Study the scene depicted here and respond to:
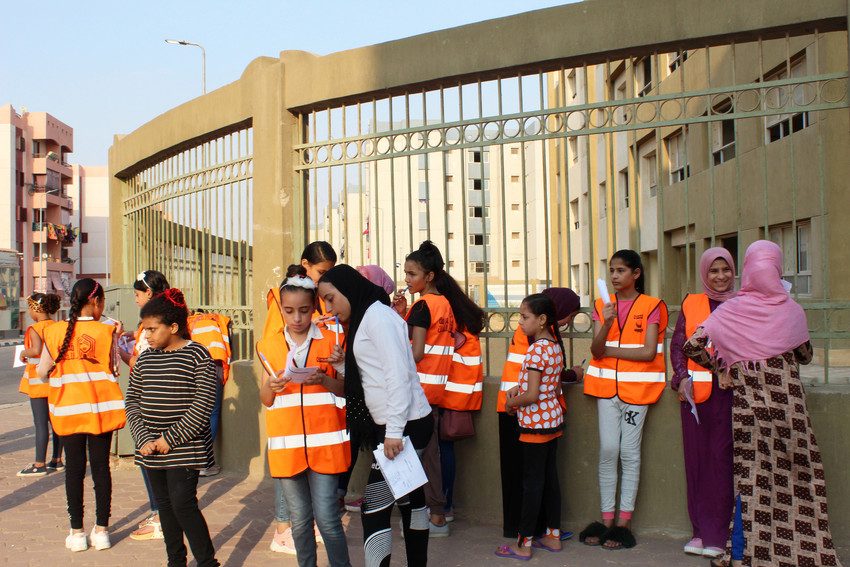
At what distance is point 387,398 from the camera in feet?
12.0

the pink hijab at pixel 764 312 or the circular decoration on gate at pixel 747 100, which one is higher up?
the circular decoration on gate at pixel 747 100

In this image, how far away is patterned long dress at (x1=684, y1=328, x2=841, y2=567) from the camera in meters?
4.11

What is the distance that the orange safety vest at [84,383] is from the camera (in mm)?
4906

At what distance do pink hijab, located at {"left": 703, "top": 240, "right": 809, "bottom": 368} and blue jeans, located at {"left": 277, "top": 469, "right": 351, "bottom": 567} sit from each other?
228 cm

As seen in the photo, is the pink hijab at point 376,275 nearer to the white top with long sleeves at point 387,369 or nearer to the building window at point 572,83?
the white top with long sleeves at point 387,369

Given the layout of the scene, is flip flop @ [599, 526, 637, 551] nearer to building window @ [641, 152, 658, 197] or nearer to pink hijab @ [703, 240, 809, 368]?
pink hijab @ [703, 240, 809, 368]

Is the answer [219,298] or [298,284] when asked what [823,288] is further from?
[219,298]

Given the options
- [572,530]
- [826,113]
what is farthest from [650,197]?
[572,530]

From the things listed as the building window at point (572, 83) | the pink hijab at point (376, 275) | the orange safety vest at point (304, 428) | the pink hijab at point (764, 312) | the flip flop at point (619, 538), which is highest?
the building window at point (572, 83)

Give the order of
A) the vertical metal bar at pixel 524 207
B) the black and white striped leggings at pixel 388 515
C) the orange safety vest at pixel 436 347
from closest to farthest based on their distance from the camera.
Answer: the black and white striped leggings at pixel 388 515
the orange safety vest at pixel 436 347
the vertical metal bar at pixel 524 207

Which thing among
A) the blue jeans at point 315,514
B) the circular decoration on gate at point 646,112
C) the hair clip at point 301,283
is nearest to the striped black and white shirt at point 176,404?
the blue jeans at point 315,514

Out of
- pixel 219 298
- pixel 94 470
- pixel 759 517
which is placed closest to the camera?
pixel 759 517

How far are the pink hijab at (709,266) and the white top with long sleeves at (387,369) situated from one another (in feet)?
6.28

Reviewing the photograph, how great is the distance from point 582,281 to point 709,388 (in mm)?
1284
